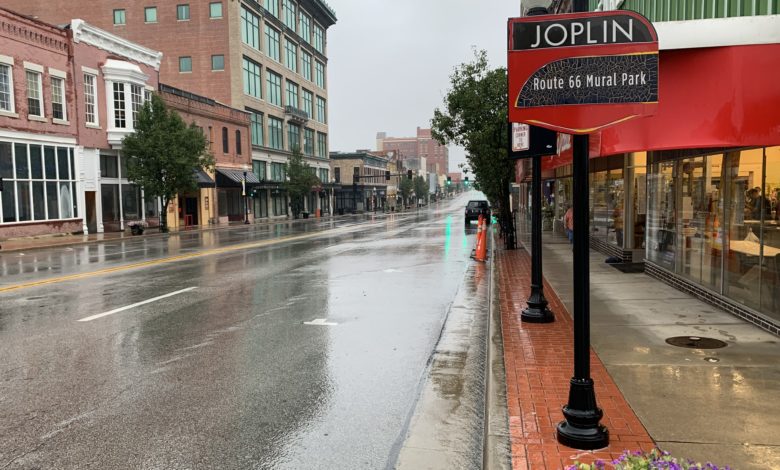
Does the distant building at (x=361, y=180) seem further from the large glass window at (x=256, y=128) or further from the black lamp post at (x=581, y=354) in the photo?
the black lamp post at (x=581, y=354)

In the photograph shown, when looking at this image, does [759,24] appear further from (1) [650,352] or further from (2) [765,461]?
A: (2) [765,461]

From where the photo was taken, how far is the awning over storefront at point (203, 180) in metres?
42.1

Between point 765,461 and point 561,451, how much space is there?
1287 millimetres

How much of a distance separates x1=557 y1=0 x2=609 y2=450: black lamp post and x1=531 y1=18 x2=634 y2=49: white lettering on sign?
68 centimetres

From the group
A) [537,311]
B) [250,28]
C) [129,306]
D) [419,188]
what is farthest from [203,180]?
[419,188]

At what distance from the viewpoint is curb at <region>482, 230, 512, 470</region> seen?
4.08 meters

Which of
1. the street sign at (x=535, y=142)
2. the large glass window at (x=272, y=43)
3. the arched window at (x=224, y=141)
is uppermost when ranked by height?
the large glass window at (x=272, y=43)

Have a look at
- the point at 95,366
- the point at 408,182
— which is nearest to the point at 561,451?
the point at 95,366

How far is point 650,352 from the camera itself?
6.55m

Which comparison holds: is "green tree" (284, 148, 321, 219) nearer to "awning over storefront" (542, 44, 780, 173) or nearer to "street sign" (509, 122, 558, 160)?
"street sign" (509, 122, 558, 160)

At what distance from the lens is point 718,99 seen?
6980 mm

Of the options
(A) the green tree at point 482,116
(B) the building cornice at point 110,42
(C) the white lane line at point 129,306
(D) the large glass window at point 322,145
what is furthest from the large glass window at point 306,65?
(C) the white lane line at point 129,306

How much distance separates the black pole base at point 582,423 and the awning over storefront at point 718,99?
4.02 m

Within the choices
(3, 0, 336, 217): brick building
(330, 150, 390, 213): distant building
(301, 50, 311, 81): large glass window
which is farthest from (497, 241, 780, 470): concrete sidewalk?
(330, 150, 390, 213): distant building
